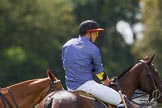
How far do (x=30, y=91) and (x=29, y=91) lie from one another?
0.06ft

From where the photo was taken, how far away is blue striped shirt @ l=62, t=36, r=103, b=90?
40.9 feet

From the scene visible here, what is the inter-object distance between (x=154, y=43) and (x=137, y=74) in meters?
41.0

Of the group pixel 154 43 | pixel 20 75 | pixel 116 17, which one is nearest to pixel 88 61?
pixel 154 43

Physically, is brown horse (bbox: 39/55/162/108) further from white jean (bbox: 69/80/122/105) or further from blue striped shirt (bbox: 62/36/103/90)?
blue striped shirt (bbox: 62/36/103/90)

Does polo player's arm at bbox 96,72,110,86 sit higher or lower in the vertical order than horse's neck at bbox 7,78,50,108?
higher

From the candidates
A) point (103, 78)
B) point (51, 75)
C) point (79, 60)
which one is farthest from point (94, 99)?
point (51, 75)

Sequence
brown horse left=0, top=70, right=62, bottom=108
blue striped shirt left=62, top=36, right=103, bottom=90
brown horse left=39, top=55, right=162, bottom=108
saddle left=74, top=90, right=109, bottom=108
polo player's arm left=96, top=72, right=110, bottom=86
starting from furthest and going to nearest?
brown horse left=39, top=55, right=162, bottom=108
brown horse left=0, top=70, right=62, bottom=108
polo player's arm left=96, top=72, right=110, bottom=86
blue striped shirt left=62, top=36, right=103, bottom=90
saddle left=74, top=90, right=109, bottom=108

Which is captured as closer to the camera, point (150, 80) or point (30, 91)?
point (30, 91)

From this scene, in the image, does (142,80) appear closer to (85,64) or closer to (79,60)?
(85,64)

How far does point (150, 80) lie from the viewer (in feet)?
45.9

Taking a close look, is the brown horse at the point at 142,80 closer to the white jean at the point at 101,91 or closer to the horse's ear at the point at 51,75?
the white jean at the point at 101,91

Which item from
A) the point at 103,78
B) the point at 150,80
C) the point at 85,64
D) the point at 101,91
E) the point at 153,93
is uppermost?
the point at 85,64

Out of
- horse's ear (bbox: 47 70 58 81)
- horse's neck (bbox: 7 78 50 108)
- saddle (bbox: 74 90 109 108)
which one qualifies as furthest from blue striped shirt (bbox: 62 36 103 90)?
horse's neck (bbox: 7 78 50 108)

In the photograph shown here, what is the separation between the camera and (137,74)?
1402cm
